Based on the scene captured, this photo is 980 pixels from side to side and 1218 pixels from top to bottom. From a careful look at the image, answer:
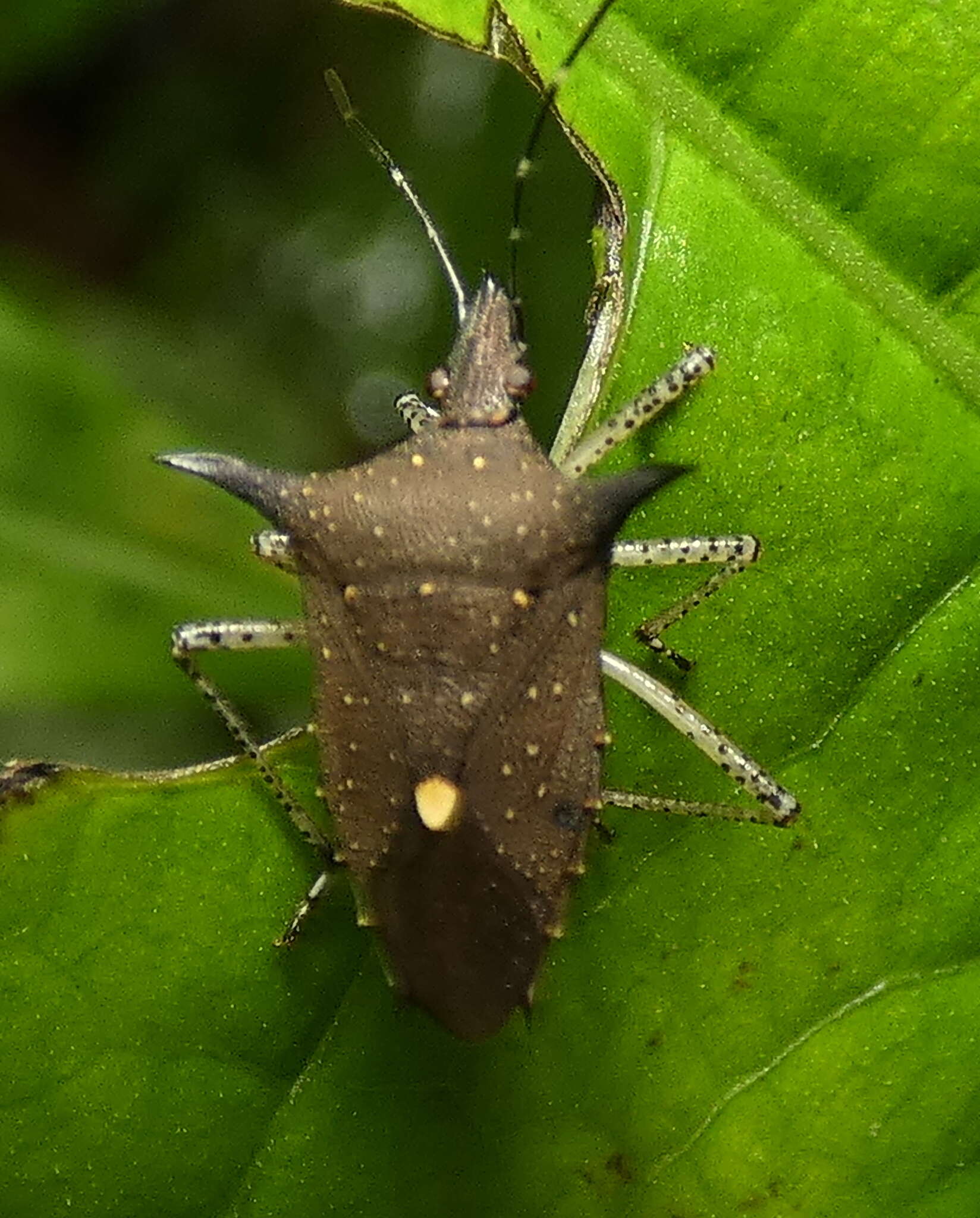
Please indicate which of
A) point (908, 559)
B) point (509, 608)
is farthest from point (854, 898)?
point (509, 608)

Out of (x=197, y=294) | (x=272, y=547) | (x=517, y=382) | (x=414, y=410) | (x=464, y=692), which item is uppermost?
(x=517, y=382)

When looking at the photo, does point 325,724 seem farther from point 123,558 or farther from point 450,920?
point 123,558

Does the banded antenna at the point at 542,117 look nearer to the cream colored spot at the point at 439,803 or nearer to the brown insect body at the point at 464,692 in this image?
the brown insect body at the point at 464,692

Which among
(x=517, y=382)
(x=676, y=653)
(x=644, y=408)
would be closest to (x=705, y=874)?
(x=676, y=653)

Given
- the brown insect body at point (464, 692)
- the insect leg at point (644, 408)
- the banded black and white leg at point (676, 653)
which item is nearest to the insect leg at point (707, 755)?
the banded black and white leg at point (676, 653)

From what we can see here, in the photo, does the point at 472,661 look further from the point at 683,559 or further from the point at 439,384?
the point at 439,384

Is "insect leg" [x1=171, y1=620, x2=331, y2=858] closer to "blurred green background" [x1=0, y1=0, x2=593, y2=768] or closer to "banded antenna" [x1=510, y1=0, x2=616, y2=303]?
"blurred green background" [x1=0, y1=0, x2=593, y2=768]

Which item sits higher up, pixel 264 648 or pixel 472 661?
pixel 472 661
